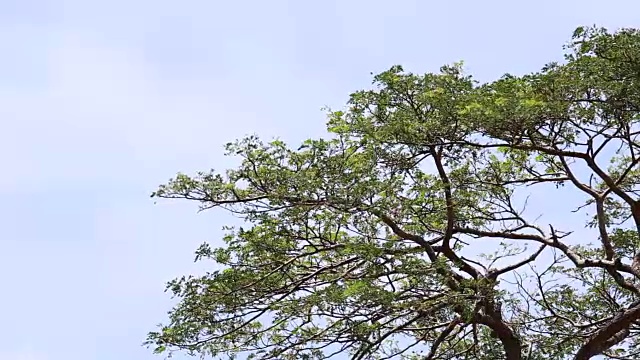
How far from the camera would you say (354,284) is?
5.00 metres

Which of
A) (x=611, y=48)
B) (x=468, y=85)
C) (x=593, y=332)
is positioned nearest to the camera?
(x=611, y=48)

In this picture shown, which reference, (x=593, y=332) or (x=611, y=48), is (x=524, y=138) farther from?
(x=593, y=332)

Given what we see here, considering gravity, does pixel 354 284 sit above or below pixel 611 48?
below

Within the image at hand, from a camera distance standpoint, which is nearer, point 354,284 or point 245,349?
point 354,284

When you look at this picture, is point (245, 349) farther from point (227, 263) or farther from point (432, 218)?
point (432, 218)

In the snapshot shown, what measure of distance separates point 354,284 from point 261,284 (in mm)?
747

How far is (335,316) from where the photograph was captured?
202 inches

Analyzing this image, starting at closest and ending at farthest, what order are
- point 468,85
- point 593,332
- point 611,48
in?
point 611,48, point 468,85, point 593,332

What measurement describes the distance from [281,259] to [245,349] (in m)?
0.61

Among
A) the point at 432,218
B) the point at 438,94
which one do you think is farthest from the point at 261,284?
the point at 438,94

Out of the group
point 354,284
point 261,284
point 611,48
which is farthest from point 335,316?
point 611,48

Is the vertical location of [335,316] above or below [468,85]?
below

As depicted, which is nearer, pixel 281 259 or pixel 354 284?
pixel 354 284

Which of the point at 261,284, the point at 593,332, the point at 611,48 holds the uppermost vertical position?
the point at 611,48
